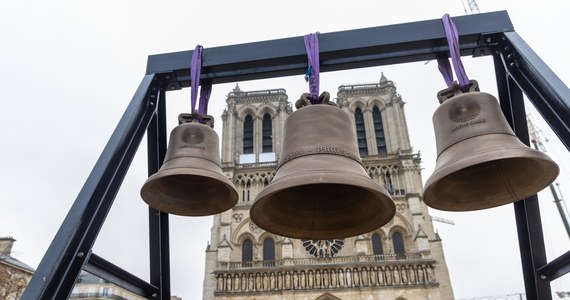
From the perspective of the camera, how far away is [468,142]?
2645 mm

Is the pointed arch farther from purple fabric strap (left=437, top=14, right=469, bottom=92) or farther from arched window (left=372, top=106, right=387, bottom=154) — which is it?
purple fabric strap (left=437, top=14, right=469, bottom=92)

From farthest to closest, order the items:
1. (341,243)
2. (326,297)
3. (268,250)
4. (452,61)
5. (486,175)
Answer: (341,243) < (268,250) < (326,297) < (486,175) < (452,61)

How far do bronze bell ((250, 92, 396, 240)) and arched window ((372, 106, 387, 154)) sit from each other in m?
32.1

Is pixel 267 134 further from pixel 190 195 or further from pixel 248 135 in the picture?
pixel 190 195

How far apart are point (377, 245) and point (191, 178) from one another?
92.9ft

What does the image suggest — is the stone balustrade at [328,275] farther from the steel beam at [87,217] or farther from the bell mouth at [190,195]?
the steel beam at [87,217]

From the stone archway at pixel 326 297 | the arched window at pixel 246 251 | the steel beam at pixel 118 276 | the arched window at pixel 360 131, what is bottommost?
the steel beam at pixel 118 276

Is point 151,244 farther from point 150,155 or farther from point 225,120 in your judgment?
point 225,120

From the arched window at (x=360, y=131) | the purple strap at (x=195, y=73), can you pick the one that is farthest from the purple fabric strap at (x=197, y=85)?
the arched window at (x=360, y=131)

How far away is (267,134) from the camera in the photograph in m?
36.1

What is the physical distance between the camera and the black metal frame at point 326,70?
254 cm

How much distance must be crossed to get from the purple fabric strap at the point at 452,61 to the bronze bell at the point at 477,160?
6cm

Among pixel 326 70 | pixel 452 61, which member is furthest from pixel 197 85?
pixel 452 61

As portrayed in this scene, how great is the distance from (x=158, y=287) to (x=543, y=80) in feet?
10.7
